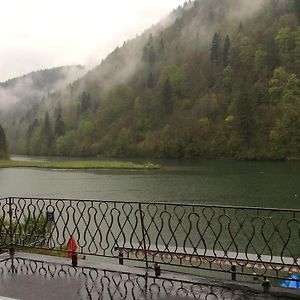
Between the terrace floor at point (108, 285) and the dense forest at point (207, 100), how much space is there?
324ft

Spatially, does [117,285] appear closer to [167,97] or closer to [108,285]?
[108,285]

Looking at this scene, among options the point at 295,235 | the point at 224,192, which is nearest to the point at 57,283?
the point at 295,235

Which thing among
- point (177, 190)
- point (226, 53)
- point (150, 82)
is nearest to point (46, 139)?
point (150, 82)

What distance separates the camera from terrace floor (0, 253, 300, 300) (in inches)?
268

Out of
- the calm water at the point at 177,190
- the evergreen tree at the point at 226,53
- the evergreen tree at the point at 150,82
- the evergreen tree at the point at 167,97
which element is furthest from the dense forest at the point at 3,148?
the evergreen tree at the point at 226,53

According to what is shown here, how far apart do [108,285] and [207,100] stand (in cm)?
13547

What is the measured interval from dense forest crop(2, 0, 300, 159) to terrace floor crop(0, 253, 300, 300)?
98856mm

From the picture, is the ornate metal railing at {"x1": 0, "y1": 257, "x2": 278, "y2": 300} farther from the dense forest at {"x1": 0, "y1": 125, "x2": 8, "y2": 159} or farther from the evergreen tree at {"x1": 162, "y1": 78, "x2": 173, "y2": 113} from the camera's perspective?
the evergreen tree at {"x1": 162, "y1": 78, "x2": 173, "y2": 113}

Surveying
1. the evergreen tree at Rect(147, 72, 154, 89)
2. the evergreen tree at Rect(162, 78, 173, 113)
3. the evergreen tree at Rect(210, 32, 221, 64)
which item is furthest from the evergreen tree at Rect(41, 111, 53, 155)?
the evergreen tree at Rect(210, 32, 221, 64)

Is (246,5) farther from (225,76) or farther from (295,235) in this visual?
(295,235)

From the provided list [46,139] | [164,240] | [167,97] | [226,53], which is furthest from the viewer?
[46,139]

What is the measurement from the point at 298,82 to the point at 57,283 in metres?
122

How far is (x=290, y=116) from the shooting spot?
110 metres

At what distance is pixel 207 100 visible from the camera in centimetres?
14012
